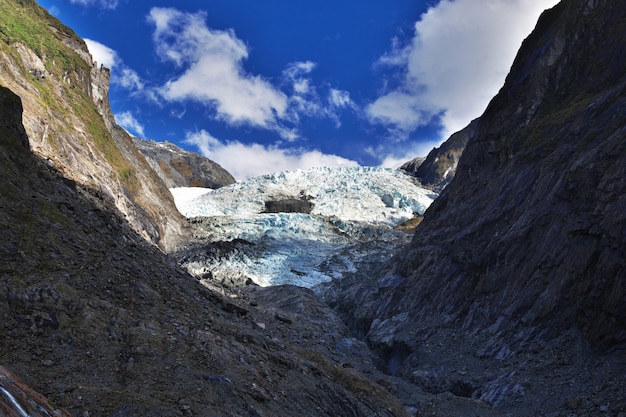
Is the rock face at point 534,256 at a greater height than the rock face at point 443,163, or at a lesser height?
lesser

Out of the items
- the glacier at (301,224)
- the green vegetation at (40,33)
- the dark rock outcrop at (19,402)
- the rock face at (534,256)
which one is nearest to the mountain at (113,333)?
the dark rock outcrop at (19,402)

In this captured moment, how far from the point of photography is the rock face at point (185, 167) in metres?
120

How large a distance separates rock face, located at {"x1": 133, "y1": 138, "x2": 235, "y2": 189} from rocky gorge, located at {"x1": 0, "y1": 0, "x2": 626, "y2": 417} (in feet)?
268

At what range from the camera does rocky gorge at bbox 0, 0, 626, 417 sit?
8.56 meters

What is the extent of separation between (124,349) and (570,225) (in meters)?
17.7

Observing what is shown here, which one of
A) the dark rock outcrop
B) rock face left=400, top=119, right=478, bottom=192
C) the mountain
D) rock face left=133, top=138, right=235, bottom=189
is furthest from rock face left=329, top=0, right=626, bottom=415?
rock face left=133, top=138, right=235, bottom=189

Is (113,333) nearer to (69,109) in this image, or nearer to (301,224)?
(69,109)

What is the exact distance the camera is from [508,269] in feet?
69.7

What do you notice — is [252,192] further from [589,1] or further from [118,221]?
[118,221]

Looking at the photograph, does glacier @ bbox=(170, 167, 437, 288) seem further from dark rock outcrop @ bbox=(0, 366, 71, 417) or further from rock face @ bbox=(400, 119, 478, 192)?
dark rock outcrop @ bbox=(0, 366, 71, 417)

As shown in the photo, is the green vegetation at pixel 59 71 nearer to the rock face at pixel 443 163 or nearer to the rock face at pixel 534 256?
the rock face at pixel 534 256

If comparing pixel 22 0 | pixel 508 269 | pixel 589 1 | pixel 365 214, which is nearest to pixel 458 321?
pixel 508 269

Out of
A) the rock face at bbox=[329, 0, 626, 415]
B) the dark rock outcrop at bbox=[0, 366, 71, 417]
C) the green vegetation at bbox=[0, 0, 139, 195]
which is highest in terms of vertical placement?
the green vegetation at bbox=[0, 0, 139, 195]

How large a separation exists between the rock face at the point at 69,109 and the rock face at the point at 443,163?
7345cm
